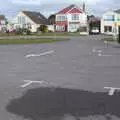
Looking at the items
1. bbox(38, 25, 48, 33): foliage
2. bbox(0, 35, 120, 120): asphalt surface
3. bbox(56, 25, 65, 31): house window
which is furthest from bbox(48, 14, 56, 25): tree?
bbox(0, 35, 120, 120): asphalt surface

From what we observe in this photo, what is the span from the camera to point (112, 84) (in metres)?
14.1

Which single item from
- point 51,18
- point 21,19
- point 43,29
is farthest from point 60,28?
point 51,18

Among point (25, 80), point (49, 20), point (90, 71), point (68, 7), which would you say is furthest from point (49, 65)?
point (49, 20)

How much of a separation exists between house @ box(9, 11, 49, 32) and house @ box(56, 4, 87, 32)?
7378 mm

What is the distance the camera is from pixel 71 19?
112m

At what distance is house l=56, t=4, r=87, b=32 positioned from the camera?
4381 inches

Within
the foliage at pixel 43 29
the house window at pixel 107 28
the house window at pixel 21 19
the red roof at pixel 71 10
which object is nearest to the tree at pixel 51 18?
A: the red roof at pixel 71 10

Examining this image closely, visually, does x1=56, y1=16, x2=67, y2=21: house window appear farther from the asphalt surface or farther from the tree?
the asphalt surface

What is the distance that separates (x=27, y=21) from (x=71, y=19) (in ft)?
45.6

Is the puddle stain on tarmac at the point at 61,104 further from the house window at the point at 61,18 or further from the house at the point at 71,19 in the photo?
the house window at the point at 61,18

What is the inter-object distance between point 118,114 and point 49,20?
120506 millimetres

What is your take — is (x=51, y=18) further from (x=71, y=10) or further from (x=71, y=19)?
(x=71, y=19)

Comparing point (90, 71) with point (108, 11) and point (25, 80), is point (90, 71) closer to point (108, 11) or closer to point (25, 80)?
point (25, 80)

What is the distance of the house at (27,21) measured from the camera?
383 ft
